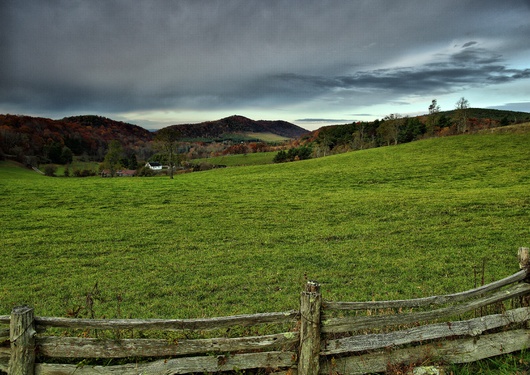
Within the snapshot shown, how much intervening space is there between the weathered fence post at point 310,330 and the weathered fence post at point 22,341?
399cm

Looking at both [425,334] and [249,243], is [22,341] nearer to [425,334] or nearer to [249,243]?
[425,334]

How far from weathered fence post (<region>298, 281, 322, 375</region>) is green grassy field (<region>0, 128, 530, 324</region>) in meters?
5.13

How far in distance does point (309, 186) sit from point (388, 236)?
2271 cm

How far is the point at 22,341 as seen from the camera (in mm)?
4793

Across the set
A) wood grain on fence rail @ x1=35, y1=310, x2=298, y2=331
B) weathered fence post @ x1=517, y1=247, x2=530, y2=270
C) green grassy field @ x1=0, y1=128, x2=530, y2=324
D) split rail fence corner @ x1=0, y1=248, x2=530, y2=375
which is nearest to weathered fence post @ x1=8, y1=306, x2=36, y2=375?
split rail fence corner @ x1=0, y1=248, x2=530, y2=375

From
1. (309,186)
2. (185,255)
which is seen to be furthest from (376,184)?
(185,255)

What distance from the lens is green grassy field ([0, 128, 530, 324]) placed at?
462 inches

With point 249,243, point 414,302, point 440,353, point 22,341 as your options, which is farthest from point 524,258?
point 249,243

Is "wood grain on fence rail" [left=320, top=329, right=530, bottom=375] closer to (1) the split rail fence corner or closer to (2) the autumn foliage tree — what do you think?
(1) the split rail fence corner

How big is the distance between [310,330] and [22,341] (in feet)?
13.9

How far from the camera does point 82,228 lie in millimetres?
22859

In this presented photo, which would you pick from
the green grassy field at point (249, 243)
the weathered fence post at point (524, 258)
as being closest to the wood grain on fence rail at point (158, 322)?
the weathered fence post at point (524, 258)

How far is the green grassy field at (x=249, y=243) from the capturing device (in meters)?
11.7

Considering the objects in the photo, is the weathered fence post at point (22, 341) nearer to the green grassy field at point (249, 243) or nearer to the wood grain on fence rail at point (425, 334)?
the wood grain on fence rail at point (425, 334)
